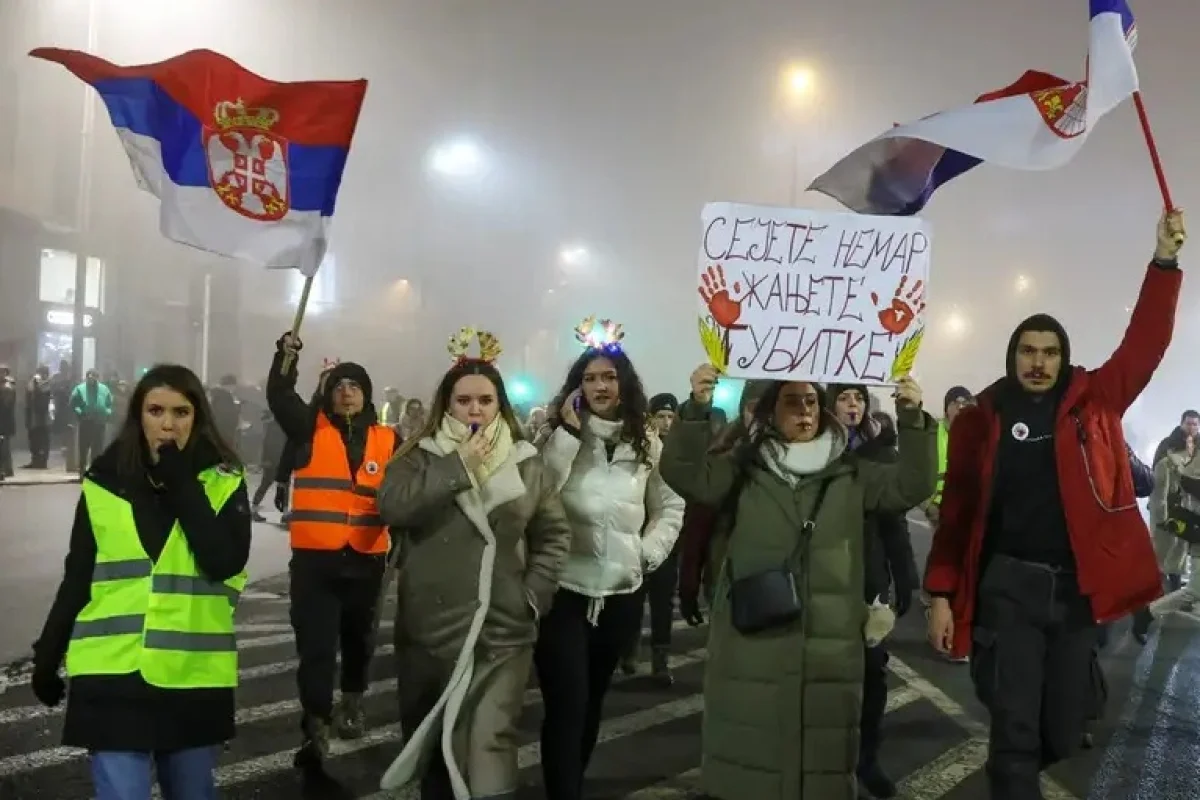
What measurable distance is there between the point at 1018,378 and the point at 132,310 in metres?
22.2

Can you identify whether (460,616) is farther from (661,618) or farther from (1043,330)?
(661,618)

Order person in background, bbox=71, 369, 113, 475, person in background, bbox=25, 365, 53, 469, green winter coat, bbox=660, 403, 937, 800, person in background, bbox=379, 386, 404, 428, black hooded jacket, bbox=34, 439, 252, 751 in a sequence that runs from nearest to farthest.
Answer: black hooded jacket, bbox=34, 439, 252, 751 < green winter coat, bbox=660, 403, 937, 800 < person in background, bbox=71, 369, 113, 475 < person in background, bbox=379, 386, 404, 428 < person in background, bbox=25, 365, 53, 469

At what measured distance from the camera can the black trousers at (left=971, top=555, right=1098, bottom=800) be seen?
387 centimetres

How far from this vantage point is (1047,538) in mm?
3928

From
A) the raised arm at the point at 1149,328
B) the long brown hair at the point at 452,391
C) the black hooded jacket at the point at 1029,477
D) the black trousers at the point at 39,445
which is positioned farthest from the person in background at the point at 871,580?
the black trousers at the point at 39,445

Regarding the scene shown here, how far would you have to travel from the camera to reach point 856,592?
3746 mm

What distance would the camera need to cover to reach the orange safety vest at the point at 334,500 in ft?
17.9

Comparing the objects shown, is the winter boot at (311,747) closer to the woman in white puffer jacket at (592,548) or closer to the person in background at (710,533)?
the woman in white puffer jacket at (592,548)

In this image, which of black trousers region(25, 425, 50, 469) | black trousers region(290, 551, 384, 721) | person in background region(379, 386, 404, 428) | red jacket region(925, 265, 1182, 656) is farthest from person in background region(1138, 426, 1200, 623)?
black trousers region(25, 425, 50, 469)

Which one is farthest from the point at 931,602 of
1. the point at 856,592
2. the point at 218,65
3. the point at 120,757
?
the point at 218,65

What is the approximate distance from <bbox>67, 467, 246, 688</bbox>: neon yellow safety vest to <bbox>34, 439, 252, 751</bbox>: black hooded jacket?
0.10 feet

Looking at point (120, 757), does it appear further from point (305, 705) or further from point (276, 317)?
point (276, 317)

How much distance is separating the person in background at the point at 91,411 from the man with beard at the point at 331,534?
1504 centimetres

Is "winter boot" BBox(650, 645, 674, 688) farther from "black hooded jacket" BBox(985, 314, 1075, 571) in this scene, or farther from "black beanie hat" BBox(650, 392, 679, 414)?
"black hooded jacket" BBox(985, 314, 1075, 571)
